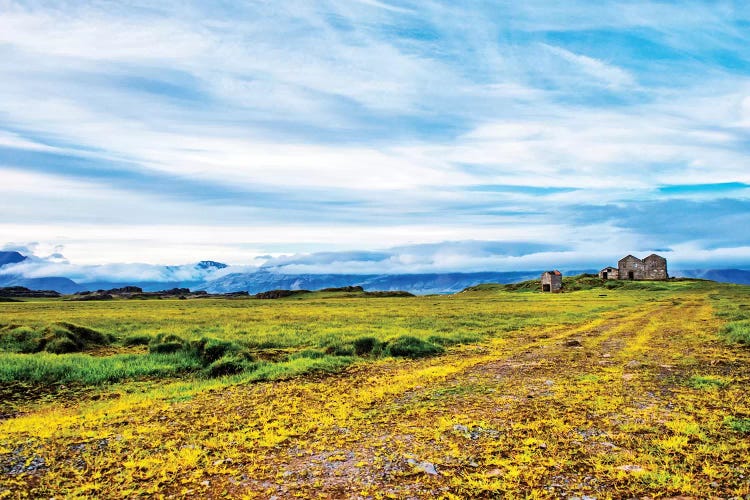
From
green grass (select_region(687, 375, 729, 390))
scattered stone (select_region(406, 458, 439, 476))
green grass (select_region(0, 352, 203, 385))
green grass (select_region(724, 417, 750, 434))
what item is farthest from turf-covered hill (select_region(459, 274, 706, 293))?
scattered stone (select_region(406, 458, 439, 476))

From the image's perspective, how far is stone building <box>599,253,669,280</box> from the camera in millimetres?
134250

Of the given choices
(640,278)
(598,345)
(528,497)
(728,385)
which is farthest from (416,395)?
(640,278)

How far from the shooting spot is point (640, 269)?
135625 millimetres

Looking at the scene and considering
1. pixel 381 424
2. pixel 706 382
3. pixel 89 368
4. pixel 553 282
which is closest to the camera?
pixel 381 424

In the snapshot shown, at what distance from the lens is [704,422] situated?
959 cm

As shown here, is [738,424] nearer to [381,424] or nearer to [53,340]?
[381,424]

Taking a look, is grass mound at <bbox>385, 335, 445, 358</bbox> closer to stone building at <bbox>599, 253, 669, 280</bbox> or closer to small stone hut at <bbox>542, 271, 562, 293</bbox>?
small stone hut at <bbox>542, 271, 562, 293</bbox>

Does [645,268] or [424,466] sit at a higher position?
[645,268]

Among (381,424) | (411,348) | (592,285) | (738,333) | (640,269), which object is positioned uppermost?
(640,269)

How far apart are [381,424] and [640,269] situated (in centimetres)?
14650

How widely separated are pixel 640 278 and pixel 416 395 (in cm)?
14272

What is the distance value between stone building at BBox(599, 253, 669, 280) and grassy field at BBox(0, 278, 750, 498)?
129 m

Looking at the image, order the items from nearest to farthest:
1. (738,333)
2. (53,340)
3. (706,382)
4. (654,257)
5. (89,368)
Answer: (706,382)
(89,368)
(738,333)
(53,340)
(654,257)

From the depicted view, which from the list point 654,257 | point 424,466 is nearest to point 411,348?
Answer: point 424,466
